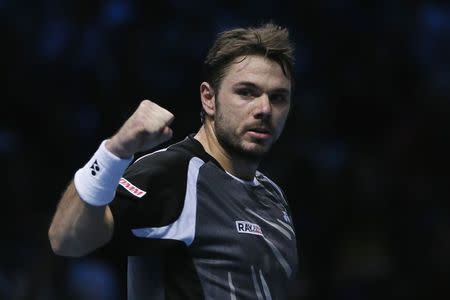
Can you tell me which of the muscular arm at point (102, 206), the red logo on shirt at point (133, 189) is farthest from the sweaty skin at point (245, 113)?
the muscular arm at point (102, 206)

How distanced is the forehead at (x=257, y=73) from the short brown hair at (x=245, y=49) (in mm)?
23

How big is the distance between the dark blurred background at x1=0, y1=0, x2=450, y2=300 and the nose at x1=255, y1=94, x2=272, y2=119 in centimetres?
324

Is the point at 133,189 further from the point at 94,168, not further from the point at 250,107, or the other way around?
the point at 250,107

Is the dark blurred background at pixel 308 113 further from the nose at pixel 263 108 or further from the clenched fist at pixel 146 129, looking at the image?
the clenched fist at pixel 146 129

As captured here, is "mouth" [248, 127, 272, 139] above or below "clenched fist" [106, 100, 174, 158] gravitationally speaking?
below

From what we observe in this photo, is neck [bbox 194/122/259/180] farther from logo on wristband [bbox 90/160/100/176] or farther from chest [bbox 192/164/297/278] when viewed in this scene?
logo on wristband [bbox 90/160/100/176]

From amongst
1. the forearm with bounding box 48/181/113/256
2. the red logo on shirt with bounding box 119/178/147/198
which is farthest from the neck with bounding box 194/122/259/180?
the forearm with bounding box 48/181/113/256

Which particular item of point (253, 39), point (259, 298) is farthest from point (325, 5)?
point (259, 298)

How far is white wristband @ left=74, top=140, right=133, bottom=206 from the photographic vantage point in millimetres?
2744

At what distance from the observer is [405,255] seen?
7273 mm

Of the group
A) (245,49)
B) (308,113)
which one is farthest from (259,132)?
(308,113)

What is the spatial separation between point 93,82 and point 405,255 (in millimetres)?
2752

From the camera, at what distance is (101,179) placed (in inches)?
108

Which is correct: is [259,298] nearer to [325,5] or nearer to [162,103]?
[162,103]
